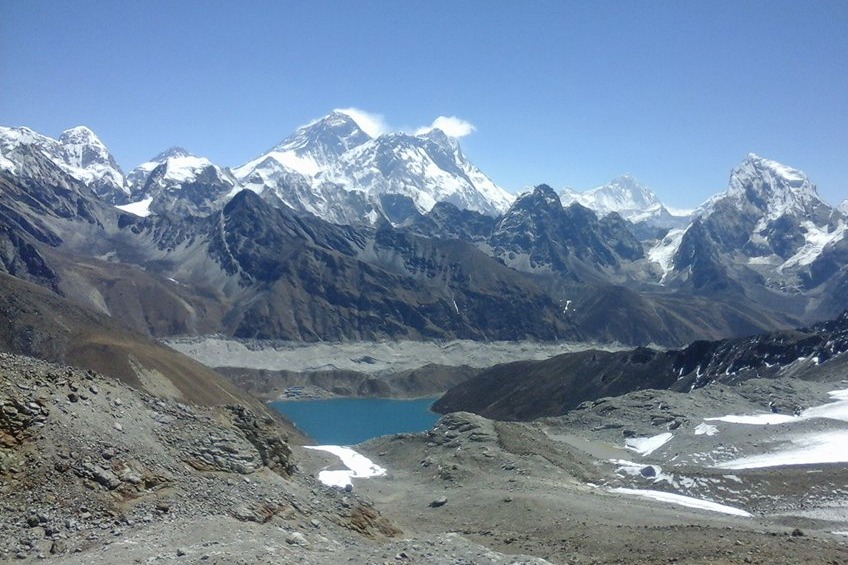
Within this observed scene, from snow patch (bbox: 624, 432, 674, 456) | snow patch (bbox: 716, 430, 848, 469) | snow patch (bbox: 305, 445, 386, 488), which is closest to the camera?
snow patch (bbox: 305, 445, 386, 488)

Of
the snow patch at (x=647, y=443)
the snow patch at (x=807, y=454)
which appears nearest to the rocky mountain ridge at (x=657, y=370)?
the snow patch at (x=647, y=443)

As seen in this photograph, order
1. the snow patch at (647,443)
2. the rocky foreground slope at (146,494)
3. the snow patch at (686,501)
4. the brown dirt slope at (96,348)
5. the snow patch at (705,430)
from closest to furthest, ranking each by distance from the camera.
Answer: the rocky foreground slope at (146,494) < the snow patch at (686,501) < the snow patch at (647,443) < the snow patch at (705,430) < the brown dirt slope at (96,348)

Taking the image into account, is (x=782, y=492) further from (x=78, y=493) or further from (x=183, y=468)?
(x=78, y=493)

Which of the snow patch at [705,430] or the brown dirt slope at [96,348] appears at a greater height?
the brown dirt slope at [96,348]

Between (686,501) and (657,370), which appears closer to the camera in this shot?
(686,501)

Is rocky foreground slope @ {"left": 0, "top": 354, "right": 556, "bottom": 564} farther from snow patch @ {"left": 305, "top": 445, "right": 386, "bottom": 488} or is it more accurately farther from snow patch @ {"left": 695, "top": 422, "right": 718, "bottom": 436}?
snow patch @ {"left": 695, "top": 422, "right": 718, "bottom": 436}

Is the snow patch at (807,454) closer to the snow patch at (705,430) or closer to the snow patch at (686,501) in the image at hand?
the snow patch at (705,430)

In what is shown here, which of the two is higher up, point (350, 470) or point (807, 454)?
point (350, 470)

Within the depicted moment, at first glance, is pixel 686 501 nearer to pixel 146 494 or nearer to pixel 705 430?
pixel 705 430

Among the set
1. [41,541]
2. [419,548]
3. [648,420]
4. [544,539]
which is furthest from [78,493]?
[648,420]

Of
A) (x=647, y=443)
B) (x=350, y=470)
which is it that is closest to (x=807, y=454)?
(x=647, y=443)

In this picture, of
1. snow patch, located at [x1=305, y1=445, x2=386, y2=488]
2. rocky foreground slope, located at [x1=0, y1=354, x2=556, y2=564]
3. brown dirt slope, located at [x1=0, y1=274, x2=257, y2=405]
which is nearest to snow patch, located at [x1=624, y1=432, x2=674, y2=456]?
snow patch, located at [x1=305, y1=445, x2=386, y2=488]
